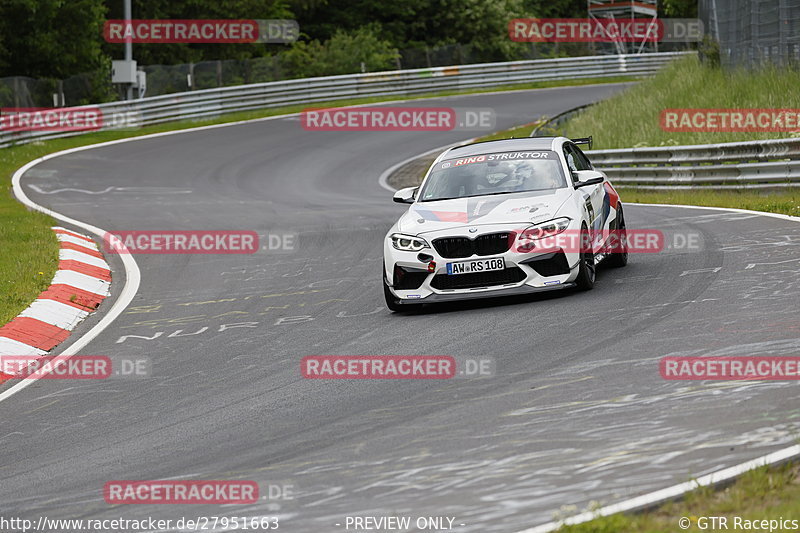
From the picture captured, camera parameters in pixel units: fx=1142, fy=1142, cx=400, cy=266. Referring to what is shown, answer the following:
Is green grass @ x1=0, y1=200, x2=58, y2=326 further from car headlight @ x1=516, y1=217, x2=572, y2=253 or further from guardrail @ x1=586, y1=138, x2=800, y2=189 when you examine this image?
guardrail @ x1=586, y1=138, x2=800, y2=189

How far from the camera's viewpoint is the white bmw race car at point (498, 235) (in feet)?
33.2

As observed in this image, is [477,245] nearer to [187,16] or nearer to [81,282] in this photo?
[81,282]

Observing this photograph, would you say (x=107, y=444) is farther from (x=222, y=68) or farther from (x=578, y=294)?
(x=222, y=68)

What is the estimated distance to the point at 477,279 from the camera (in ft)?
33.3

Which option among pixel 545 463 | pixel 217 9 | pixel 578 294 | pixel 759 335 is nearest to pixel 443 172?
pixel 578 294

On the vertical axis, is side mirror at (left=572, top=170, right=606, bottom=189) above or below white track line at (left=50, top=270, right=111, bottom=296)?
above

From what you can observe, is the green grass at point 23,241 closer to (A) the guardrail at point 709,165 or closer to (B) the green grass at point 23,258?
(B) the green grass at point 23,258

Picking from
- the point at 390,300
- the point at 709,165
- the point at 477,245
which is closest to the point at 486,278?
the point at 477,245

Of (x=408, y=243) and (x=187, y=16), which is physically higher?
(x=187, y=16)

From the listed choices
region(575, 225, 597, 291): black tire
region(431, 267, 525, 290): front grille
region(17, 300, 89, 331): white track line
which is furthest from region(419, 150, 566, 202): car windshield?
region(17, 300, 89, 331): white track line

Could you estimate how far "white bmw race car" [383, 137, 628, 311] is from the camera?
33.2 ft

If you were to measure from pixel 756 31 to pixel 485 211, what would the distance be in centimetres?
1764

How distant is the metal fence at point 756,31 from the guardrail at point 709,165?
445cm

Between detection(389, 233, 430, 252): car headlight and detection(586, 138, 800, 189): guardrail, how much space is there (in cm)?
910
